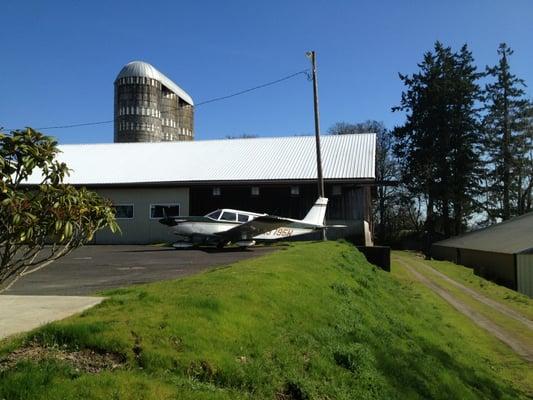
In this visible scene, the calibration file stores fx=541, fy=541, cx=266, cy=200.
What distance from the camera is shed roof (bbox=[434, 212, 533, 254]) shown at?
108ft

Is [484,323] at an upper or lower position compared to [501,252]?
lower

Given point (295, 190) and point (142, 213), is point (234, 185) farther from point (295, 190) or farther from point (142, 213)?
point (142, 213)

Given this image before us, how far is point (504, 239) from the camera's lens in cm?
3766

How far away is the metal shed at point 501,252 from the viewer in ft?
100

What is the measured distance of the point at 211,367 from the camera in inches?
217

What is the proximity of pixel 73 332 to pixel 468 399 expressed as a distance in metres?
6.40

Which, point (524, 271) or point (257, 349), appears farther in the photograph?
A: point (524, 271)

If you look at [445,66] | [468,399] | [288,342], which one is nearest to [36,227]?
[288,342]

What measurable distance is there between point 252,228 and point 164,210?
39.9 feet

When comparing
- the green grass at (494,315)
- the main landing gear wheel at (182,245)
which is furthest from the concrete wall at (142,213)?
the green grass at (494,315)

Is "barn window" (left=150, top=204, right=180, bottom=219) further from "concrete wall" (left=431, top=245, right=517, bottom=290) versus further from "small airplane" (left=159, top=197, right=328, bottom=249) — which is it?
"concrete wall" (left=431, top=245, right=517, bottom=290)

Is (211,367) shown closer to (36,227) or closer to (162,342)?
(162,342)

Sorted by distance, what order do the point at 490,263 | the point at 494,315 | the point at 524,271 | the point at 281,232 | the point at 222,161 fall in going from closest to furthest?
the point at 494,315
the point at 281,232
the point at 524,271
the point at 490,263
the point at 222,161

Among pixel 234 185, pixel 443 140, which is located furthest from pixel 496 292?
pixel 443 140
